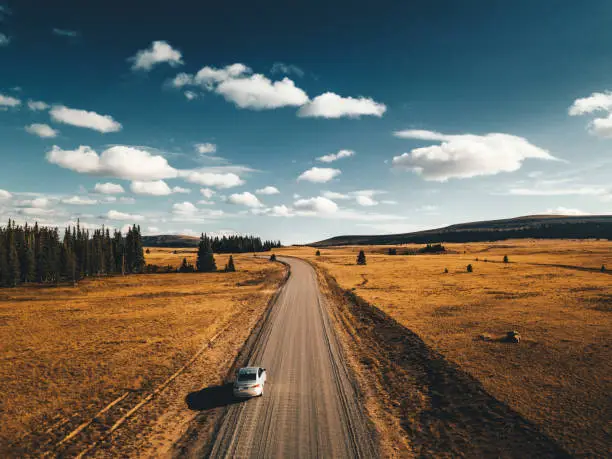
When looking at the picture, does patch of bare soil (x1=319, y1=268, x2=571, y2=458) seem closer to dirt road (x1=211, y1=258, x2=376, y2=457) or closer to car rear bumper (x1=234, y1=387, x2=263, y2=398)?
dirt road (x1=211, y1=258, x2=376, y2=457)

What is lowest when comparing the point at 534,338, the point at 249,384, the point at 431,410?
the point at 431,410

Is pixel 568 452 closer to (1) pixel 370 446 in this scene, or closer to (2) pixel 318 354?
(1) pixel 370 446

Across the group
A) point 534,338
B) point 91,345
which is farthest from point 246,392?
point 534,338

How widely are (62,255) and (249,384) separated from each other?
316 ft

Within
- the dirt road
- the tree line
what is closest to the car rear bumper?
the dirt road

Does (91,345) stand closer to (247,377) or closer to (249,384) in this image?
(247,377)

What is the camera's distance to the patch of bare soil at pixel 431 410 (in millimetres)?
13945

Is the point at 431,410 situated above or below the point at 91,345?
below

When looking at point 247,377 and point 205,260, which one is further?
point 205,260

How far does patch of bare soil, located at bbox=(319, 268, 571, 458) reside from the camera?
45.8ft

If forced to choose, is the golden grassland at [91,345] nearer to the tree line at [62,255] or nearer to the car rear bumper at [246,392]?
the car rear bumper at [246,392]

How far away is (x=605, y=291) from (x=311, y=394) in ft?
161

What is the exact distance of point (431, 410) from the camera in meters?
17.1

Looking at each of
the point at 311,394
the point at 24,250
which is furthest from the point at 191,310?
the point at 24,250
